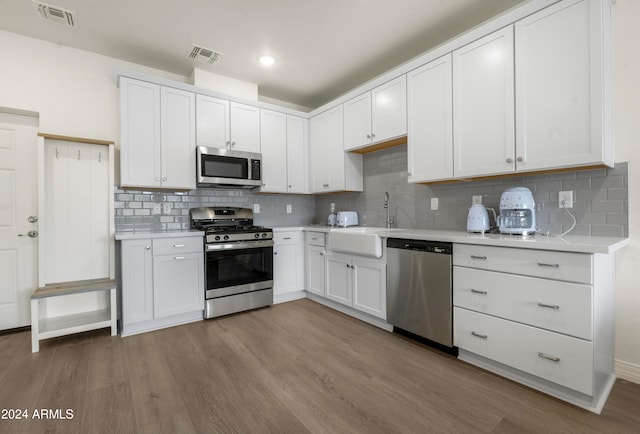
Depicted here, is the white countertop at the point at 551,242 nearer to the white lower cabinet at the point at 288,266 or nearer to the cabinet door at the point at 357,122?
the cabinet door at the point at 357,122

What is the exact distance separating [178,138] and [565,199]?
11.6ft

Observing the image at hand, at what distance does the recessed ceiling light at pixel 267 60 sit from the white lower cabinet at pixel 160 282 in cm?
205

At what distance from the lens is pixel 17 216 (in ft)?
9.41

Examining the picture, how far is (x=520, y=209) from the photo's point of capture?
6.89 feet

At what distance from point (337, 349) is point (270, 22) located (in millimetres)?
2851

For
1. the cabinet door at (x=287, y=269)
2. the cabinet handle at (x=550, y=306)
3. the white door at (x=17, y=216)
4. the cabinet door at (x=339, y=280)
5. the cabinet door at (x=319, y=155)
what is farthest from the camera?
the cabinet door at (x=319, y=155)

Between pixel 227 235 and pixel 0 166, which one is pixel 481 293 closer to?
pixel 227 235

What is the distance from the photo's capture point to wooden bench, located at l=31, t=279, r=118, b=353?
7.87 ft

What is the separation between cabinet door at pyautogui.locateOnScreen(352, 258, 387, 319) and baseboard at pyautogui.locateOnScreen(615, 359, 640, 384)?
159 cm

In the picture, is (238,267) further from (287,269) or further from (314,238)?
(314,238)

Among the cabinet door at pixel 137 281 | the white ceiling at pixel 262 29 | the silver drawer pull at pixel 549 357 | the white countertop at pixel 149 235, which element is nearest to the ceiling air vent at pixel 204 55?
the white ceiling at pixel 262 29

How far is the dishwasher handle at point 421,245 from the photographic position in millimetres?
2223

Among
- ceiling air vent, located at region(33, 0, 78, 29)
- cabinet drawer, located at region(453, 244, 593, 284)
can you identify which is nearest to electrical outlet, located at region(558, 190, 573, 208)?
cabinet drawer, located at region(453, 244, 593, 284)

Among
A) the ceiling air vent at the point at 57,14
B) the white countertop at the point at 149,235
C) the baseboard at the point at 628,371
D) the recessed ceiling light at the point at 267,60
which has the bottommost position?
the baseboard at the point at 628,371
